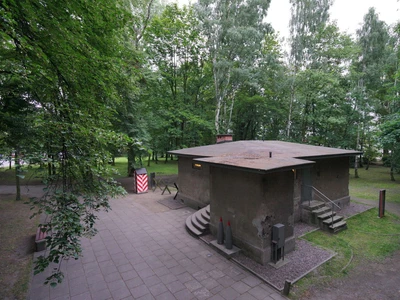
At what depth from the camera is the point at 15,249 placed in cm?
665

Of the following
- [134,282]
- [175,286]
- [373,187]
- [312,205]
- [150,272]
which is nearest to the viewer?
[175,286]

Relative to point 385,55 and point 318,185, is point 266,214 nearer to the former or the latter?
point 318,185

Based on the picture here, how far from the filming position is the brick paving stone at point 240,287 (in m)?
4.82

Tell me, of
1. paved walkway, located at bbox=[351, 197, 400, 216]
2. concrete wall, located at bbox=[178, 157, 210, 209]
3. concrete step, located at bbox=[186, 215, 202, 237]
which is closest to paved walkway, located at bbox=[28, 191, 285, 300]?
concrete step, located at bbox=[186, 215, 202, 237]

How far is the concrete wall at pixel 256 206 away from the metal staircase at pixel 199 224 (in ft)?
4.00

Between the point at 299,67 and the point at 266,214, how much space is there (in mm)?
18882

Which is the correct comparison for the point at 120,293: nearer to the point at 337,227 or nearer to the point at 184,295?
the point at 184,295

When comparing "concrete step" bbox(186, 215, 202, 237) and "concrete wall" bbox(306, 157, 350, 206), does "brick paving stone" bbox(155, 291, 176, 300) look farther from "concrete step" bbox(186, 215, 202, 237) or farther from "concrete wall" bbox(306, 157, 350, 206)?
"concrete wall" bbox(306, 157, 350, 206)

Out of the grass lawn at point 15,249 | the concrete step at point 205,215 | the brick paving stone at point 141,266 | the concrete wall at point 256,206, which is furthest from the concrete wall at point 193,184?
the grass lawn at point 15,249

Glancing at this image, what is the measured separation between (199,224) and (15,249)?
621 cm

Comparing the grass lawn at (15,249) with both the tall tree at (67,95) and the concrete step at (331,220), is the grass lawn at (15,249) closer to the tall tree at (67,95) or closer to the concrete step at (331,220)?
the tall tree at (67,95)

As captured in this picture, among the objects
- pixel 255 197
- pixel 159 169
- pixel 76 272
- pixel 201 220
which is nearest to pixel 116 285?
pixel 76 272

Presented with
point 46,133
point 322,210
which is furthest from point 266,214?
point 46,133

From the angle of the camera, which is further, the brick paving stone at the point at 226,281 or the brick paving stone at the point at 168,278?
the brick paving stone at the point at 168,278
